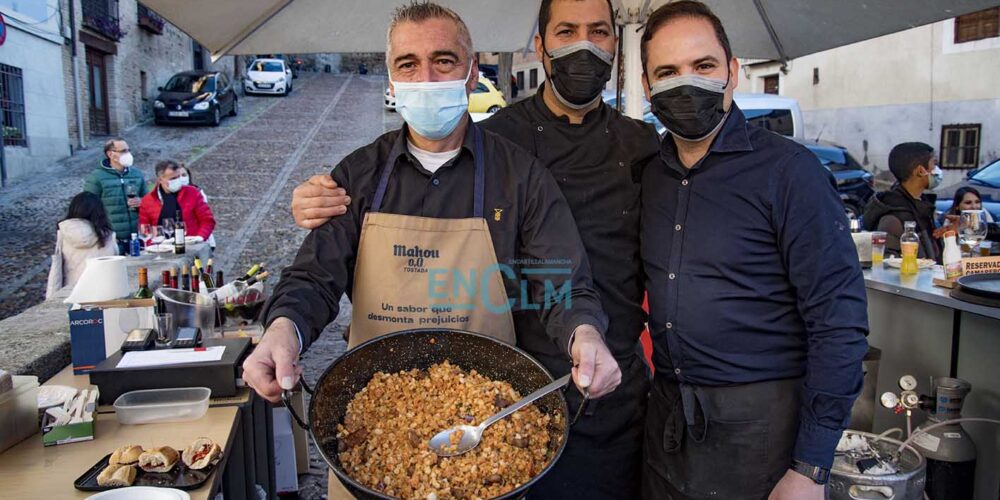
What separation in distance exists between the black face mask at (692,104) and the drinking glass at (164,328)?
2.19 m

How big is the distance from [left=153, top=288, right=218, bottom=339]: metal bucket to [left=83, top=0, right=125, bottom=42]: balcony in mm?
17719

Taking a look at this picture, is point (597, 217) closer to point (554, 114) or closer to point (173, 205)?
point (554, 114)

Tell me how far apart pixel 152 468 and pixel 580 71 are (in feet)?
5.80

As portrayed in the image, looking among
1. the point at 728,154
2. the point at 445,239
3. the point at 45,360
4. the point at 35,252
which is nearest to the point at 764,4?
the point at 728,154

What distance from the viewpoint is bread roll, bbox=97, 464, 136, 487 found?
1875 mm

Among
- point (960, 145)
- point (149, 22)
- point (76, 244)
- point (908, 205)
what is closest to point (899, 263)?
point (908, 205)

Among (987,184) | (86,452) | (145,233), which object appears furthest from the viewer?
(987,184)

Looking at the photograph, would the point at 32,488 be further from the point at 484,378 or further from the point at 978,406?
the point at 978,406

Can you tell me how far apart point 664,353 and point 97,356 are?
7.76ft

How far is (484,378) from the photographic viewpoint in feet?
6.08

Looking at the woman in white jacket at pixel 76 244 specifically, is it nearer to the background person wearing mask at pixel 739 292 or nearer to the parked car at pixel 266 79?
the background person wearing mask at pixel 739 292

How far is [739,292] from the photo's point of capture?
6.40ft

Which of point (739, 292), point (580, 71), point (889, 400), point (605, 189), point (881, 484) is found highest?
point (580, 71)

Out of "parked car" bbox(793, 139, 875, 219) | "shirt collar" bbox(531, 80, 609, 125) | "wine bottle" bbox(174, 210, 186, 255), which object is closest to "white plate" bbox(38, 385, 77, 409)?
"shirt collar" bbox(531, 80, 609, 125)
